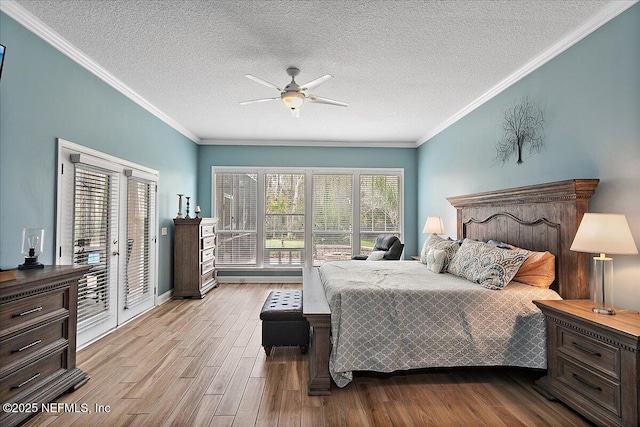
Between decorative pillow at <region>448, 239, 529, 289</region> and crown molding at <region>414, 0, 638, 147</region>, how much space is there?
5.86 feet

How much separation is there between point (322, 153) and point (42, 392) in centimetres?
537

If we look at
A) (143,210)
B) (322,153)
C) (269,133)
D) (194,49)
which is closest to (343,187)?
(322,153)

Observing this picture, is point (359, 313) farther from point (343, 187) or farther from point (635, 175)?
point (343, 187)

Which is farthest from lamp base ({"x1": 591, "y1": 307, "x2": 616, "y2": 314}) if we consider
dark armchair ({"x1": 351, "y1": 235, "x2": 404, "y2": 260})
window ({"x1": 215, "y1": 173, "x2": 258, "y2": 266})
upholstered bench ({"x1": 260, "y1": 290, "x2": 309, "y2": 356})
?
window ({"x1": 215, "y1": 173, "x2": 258, "y2": 266})

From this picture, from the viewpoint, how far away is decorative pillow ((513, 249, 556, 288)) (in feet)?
8.89

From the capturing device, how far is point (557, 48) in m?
2.85

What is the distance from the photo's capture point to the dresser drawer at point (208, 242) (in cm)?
554

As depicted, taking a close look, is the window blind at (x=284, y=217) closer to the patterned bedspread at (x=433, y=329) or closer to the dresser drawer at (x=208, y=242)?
the dresser drawer at (x=208, y=242)

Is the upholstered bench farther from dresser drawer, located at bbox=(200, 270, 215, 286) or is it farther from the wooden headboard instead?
dresser drawer, located at bbox=(200, 270, 215, 286)

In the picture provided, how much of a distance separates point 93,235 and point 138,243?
93 centimetres

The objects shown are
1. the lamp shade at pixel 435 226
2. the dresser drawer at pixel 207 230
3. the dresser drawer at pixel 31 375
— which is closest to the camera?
the dresser drawer at pixel 31 375

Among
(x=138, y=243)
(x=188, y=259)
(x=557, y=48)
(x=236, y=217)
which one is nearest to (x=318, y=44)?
(x=557, y=48)

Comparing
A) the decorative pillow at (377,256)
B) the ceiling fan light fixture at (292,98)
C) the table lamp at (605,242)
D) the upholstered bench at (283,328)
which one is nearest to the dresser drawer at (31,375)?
the upholstered bench at (283,328)

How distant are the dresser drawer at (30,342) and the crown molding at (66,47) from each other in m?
2.26
